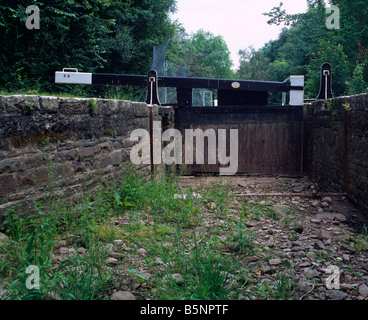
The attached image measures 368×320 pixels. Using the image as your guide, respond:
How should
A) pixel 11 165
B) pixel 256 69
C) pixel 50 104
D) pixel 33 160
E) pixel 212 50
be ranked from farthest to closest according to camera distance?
pixel 212 50, pixel 256 69, pixel 50 104, pixel 33 160, pixel 11 165

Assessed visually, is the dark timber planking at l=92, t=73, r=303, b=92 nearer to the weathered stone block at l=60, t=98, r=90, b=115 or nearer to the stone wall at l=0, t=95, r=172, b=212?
the stone wall at l=0, t=95, r=172, b=212

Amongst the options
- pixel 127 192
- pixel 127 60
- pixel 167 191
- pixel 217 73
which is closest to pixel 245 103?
pixel 167 191

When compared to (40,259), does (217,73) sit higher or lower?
higher

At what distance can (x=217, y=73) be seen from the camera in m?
48.4

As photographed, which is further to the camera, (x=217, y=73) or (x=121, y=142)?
(x=217, y=73)

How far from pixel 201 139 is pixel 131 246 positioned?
551cm

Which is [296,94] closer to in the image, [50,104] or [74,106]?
A: [74,106]

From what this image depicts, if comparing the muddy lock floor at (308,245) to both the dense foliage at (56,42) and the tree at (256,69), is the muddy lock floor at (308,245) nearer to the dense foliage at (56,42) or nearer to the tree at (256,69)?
the dense foliage at (56,42)

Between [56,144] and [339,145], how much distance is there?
4.65 meters

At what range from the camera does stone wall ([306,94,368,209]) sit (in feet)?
16.4

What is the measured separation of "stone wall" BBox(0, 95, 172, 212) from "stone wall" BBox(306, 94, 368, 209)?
3.50m

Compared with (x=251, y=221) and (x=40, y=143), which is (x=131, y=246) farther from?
(x=251, y=221)

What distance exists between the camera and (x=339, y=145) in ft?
19.7

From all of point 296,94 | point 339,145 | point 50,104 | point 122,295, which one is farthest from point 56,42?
point 122,295
